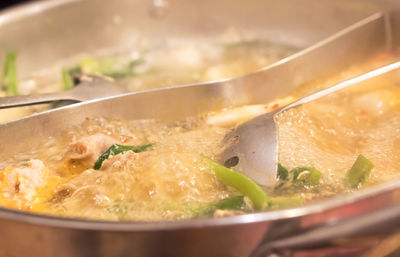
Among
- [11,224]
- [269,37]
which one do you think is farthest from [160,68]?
[11,224]

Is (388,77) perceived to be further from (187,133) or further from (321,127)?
(187,133)

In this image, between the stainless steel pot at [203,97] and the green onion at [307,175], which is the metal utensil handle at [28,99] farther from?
the green onion at [307,175]

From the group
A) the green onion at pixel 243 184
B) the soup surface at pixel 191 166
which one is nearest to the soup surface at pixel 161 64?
the soup surface at pixel 191 166

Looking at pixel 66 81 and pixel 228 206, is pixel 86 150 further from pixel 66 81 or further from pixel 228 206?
pixel 66 81

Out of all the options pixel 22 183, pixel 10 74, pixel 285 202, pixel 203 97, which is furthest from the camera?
pixel 10 74

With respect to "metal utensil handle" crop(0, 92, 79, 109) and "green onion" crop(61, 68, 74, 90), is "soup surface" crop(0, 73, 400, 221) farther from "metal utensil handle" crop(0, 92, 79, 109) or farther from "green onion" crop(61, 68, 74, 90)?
"green onion" crop(61, 68, 74, 90)

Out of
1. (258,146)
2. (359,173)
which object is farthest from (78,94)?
(359,173)

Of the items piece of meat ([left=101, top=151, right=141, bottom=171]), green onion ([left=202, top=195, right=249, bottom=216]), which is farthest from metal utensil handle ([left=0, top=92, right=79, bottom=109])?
green onion ([left=202, top=195, right=249, bottom=216])
